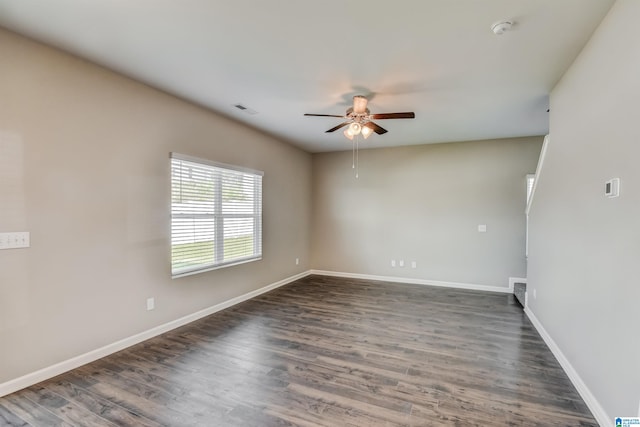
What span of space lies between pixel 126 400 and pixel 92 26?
277 centimetres

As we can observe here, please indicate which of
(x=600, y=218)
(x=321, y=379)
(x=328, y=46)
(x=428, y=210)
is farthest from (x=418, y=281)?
(x=328, y=46)

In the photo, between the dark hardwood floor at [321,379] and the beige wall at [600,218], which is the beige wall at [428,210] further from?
the beige wall at [600,218]

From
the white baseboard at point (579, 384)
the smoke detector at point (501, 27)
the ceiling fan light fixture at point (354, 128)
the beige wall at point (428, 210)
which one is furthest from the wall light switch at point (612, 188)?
the beige wall at point (428, 210)

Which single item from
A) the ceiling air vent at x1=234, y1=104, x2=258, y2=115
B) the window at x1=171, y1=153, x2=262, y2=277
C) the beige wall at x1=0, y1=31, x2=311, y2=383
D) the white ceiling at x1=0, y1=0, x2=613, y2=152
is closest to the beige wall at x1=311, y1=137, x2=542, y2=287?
the white ceiling at x1=0, y1=0, x2=613, y2=152

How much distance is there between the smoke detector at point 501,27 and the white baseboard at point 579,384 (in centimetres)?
264

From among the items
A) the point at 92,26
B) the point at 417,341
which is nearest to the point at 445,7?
the point at 92,26

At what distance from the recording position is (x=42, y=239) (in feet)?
8.05

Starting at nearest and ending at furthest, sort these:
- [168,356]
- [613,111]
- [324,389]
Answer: [613,111], [324,389], [168,356]

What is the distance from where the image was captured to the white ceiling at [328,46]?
2006mm

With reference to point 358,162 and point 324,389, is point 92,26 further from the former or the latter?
point 358,162

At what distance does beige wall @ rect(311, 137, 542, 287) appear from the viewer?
531 cm

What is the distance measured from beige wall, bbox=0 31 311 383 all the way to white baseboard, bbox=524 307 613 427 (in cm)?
393

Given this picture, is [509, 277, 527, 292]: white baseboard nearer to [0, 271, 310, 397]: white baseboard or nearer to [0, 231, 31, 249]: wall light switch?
[0, 271, 310, 397]: white baseboard

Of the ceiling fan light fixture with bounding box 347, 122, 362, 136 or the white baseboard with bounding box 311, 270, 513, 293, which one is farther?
the white baseboard with bounding box 311, 270, 513, 293
